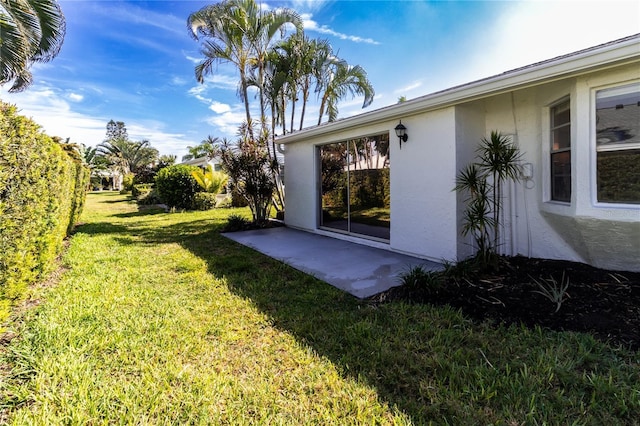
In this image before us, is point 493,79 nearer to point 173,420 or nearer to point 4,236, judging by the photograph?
point 173,420

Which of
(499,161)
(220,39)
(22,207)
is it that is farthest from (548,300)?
(220,39)

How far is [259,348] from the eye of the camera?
3209mm

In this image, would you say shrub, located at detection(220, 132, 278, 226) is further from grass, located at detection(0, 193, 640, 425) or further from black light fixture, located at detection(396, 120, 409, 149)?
grass, located at detection(0, 193, 640, 425)

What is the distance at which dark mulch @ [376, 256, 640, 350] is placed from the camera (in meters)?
3.39

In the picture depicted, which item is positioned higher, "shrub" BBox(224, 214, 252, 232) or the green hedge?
the green hedge

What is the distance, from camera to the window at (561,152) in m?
4.90

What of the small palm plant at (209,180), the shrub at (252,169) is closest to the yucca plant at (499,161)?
the shrub at (252,169)

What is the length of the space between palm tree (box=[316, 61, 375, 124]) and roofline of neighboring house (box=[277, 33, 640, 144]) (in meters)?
7.99

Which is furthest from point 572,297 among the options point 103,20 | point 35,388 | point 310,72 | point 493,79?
point 103,20

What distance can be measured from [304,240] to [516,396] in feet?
21.5

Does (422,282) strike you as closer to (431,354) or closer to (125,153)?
(431,354)

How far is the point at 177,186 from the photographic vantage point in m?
16.1

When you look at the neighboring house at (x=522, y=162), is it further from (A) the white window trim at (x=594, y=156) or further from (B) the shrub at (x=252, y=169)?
(B) the shrub at (x=252, y=169)

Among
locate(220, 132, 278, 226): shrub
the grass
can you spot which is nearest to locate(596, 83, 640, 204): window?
the grass
